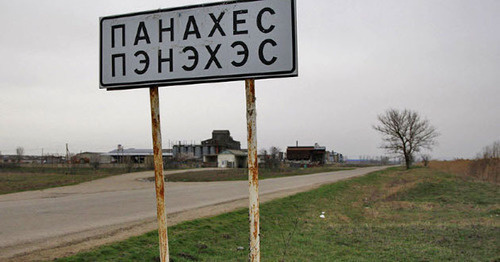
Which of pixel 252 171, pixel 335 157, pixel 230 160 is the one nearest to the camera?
pixel 252 171

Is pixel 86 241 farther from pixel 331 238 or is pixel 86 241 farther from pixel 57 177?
pixel 57 177

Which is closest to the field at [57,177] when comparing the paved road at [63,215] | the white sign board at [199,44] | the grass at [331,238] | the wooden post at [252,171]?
the paved road at [63,215]

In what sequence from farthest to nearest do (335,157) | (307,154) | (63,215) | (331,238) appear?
(335,157) → (307,154) → (63,215) → (331,238)

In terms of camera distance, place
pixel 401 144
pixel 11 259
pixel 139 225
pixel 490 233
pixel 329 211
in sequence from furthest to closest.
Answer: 1. pixel 401 144
2. pixel 329 211
3. pixel 139 225
4. pixel 490 233
5. pixel 11 259

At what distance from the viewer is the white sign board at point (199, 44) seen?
2.61 metres

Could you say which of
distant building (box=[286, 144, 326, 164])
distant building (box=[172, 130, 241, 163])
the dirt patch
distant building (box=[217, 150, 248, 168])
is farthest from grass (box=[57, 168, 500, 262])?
distant building (box=[286, 144, 326, 164])

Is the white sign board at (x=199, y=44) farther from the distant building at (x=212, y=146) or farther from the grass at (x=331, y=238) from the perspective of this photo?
the distant building at (x=212, y=146)

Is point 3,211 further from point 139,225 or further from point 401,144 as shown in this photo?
point 401,144

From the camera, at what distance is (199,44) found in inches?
109

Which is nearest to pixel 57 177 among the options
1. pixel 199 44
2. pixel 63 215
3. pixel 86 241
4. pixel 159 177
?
pixel 63 215

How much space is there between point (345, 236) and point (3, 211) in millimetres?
11393

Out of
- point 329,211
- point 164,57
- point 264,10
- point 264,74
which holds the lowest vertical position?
point 329,211

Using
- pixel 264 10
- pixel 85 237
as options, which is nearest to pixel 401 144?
pixel 85 237

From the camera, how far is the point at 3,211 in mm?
13578
